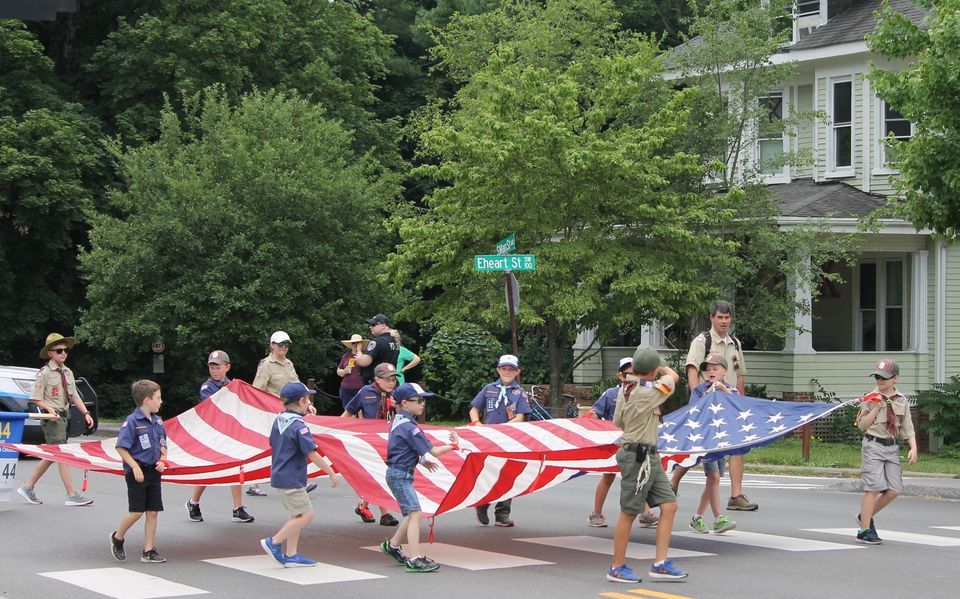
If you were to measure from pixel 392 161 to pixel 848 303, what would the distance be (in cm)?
1615

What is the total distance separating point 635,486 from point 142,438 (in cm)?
425

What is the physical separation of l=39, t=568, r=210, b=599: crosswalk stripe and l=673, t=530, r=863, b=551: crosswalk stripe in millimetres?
5077

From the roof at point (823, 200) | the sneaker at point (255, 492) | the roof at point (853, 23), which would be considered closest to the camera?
the sneaker at point (255, 492)

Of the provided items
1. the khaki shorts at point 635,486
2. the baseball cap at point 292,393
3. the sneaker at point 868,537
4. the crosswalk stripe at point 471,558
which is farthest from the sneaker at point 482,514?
the sneaker at point 868,537

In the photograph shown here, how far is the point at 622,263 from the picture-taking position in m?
25.9

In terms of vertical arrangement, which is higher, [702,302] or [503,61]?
[503,61]

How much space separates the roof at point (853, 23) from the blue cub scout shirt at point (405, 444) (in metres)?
22.6

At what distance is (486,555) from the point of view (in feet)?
37.0

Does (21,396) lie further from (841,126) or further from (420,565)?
(841,126)

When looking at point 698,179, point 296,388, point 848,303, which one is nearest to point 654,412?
point 296,388

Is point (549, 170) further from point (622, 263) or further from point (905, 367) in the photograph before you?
point (905, 367)

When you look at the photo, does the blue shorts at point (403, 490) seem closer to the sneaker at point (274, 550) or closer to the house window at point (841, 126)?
the sneaker at point (274, 550)

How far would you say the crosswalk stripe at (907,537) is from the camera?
1220 cm

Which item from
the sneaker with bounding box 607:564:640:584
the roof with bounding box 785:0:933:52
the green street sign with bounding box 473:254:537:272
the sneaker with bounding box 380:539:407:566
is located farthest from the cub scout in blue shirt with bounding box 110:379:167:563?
the roof with bounding box 785:0:933:52
